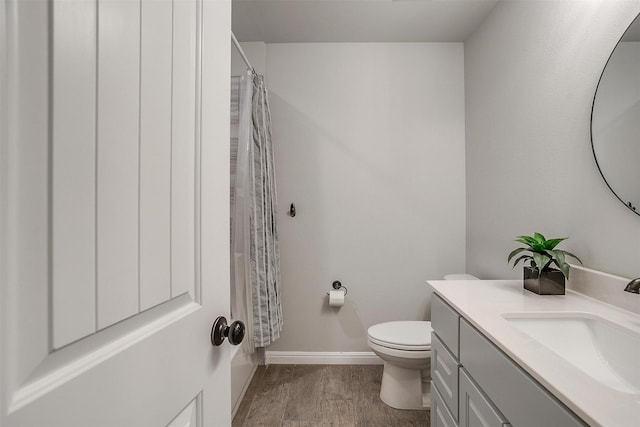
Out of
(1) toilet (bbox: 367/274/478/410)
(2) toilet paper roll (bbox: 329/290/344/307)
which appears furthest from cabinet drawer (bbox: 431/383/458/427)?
(2) toilet paper roll (bbox: 329/290/344/307)

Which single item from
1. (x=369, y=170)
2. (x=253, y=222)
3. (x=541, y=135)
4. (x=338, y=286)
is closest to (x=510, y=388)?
(x=541, y=135)

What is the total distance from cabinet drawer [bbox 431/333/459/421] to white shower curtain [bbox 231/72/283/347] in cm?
104

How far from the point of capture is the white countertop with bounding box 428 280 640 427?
594mm

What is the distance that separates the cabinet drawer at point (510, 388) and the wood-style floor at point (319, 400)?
1047mm

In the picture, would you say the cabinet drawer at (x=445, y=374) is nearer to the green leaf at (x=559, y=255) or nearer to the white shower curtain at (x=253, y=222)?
the green leaf at (x=559, y=255)

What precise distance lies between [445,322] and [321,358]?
1.53m

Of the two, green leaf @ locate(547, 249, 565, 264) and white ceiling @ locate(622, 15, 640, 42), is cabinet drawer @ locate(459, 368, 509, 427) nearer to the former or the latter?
green leaf @ locate(547, 249, 565, 264)

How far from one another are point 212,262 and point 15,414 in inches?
16.4

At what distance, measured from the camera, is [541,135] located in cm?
166

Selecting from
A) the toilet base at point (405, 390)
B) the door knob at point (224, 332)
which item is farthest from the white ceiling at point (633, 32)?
the toilet base at point (405, 390)

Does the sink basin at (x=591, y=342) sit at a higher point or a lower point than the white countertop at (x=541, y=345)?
lower

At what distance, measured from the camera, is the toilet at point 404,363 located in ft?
6.18

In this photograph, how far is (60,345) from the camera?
38cm

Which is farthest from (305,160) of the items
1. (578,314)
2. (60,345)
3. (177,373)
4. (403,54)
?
(60,345)
